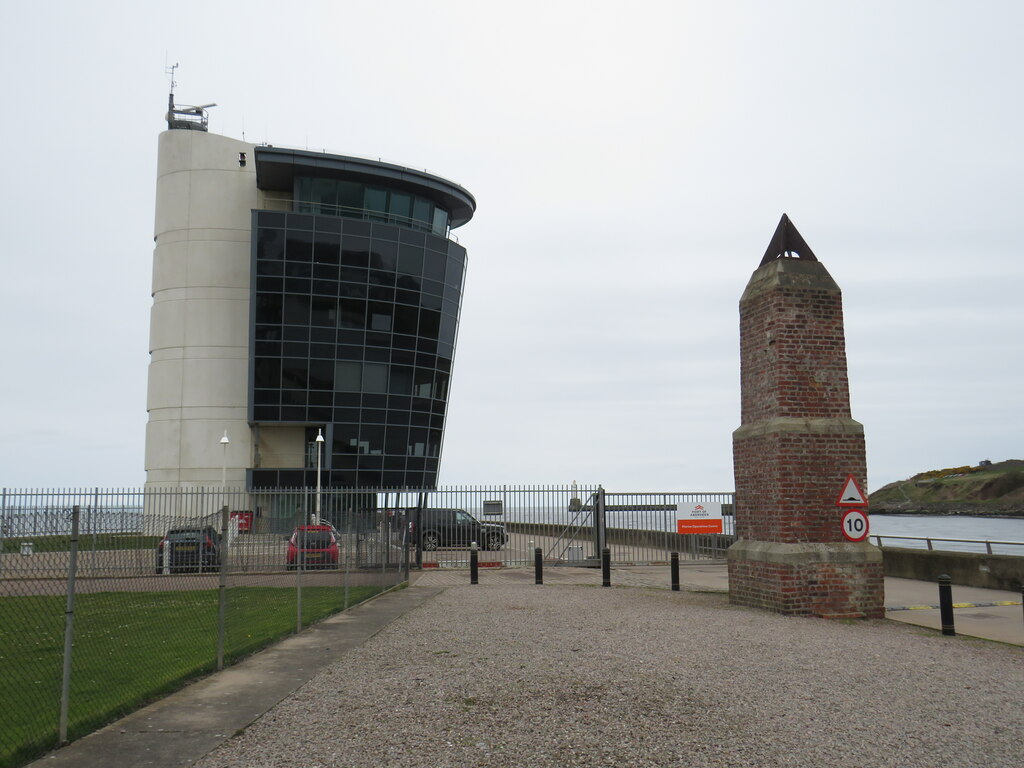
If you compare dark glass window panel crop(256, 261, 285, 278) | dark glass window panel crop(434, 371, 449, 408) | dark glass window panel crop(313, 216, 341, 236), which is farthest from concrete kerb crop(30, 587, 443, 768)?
dark glass window panel crop(434, 371, 449, 408)

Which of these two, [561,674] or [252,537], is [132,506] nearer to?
[252,537]

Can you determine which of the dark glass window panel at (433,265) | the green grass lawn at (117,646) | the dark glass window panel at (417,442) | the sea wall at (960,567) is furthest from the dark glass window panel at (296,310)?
the sea wall at (960,567)

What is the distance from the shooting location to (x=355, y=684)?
7.92 meters

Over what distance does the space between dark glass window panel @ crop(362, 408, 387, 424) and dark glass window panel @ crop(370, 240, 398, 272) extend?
882 centimetres

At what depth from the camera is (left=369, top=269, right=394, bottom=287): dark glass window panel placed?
49875 mm

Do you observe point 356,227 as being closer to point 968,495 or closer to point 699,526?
point 699,526

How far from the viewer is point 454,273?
5372cm

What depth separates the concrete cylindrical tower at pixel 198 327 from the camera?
51094 mm

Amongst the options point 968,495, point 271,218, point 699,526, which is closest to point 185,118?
point 271,218

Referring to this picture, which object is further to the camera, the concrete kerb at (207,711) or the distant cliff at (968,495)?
the distant cliff at (968,495)

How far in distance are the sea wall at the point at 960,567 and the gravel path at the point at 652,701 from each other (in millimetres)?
6770

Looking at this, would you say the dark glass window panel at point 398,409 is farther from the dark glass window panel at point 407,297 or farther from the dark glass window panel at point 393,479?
the dark glass window panel at point 407,297

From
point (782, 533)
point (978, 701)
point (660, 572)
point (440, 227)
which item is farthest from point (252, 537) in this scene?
point (440, 227)

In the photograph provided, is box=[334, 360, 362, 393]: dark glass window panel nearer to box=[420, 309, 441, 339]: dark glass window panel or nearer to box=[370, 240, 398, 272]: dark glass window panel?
box=[420, 309, 441, 339]: dark glass window panel
